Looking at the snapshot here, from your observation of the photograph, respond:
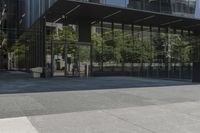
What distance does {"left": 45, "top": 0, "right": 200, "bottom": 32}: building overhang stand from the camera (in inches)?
907

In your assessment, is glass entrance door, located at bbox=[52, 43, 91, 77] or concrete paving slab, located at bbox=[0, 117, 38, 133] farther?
glass entrance door, located at bbox=[52, 43, 91, 77]

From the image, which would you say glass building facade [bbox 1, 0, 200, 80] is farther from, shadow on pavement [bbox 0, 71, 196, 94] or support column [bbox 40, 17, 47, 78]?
shadow on pavement [bbox 0, 71, 196, 94]

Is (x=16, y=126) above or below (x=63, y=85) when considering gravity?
below

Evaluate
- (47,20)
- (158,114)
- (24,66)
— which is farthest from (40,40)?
(158,114)

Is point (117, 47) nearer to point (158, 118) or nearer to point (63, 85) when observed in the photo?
point (63, 85)

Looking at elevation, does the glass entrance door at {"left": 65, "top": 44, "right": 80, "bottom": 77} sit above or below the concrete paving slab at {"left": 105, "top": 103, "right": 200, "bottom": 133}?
above

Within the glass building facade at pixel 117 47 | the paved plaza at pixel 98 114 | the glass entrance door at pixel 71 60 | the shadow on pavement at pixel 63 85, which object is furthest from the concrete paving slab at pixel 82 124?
the glass entrance door at pixel 71 60

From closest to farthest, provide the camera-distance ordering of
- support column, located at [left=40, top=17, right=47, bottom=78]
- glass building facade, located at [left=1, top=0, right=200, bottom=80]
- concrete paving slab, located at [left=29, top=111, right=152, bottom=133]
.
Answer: concrete paving slab, located at [left=29, top=111, right=152, bottom=133] < support column, located at [left=40, top=17, right=47, bottom=78] < glass building facade, located at [left=1, top=0, right=200, bottom=80]

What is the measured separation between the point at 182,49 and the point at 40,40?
1256 cm

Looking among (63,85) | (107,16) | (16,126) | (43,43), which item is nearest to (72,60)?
(43,43)

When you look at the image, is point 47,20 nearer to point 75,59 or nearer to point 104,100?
point 75,59

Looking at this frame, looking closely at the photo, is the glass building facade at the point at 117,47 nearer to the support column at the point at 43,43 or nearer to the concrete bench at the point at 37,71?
the support column at the point at 43,43

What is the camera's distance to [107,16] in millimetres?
27359

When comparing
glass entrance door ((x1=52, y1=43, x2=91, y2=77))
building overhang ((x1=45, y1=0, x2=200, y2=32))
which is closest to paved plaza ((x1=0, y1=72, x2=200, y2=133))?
building overhang ((x1=45, y1=0, x2=200, y2=32))
